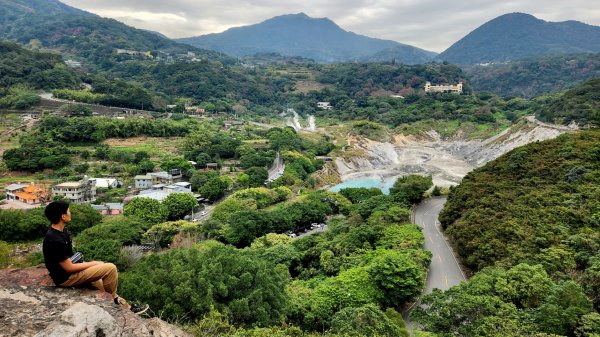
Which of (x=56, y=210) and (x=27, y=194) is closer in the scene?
(x=56, y=210)

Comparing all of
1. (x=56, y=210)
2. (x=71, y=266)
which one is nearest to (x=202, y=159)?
(x=71, y=266)

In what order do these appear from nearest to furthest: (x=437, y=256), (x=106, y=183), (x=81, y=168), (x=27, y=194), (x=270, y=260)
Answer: (x=270, y=260) < (x=437, y=256) < (x=27, y=194) < (x=106, y=183) < (x=81, y=168)

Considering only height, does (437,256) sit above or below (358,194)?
above

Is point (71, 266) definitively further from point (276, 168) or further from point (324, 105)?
point (324, 105)

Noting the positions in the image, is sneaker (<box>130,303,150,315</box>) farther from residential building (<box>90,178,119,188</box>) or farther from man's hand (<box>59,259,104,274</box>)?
residential building (<box>90,178,119,188</box>)

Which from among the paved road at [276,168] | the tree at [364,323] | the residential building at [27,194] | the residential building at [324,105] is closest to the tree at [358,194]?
the paved road at [276,168]

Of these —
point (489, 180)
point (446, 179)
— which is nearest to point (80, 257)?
point (489, 180)
